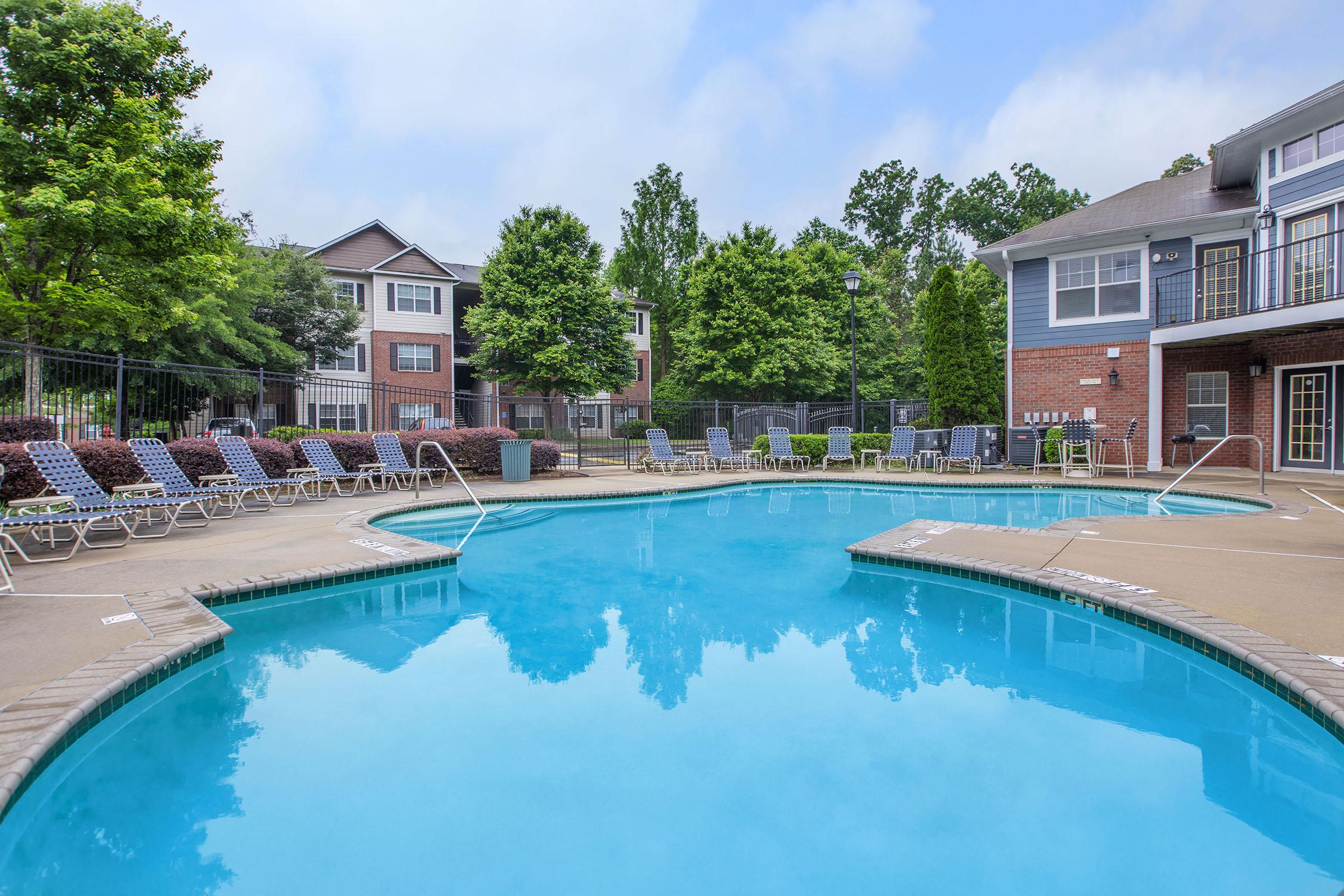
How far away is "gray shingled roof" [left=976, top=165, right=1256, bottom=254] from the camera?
14039 millimetres

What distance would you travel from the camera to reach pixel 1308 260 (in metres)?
12.1

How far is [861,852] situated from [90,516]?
679cm

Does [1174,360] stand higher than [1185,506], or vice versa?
[1174,360]

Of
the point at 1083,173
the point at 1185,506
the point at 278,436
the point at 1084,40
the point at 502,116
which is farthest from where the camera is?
the point at 1083,173

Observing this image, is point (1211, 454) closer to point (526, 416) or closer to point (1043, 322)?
point (1043, 322)

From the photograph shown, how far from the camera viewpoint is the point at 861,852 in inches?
92.2

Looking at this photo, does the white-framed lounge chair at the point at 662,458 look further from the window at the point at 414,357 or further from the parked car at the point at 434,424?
the window at the point at 414,357

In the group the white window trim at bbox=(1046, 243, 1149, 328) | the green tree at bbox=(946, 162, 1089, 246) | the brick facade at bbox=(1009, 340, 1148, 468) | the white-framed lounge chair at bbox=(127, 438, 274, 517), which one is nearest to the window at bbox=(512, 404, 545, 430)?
the brick facade at bbox=(1009, 340, 1148, 468)

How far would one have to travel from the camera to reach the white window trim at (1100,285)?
1452 cm

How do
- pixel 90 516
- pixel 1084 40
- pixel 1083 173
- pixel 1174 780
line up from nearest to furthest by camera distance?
pixel 1174 780, pixel 90 516, pixel 1084 40, pixel 1083 173

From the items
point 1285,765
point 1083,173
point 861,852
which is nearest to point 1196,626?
point 1285,765

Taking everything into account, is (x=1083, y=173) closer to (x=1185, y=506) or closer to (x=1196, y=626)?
(x=1185, y=506)

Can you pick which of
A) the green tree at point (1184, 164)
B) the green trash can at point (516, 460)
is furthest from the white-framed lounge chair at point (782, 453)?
the green tree at point (1184, 164)

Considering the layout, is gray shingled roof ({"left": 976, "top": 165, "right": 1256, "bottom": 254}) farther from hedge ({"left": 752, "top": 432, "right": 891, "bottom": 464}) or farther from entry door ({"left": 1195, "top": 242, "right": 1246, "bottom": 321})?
hedge ({"left": 752, "top": 432, "right": 891, "bottom": 464})
